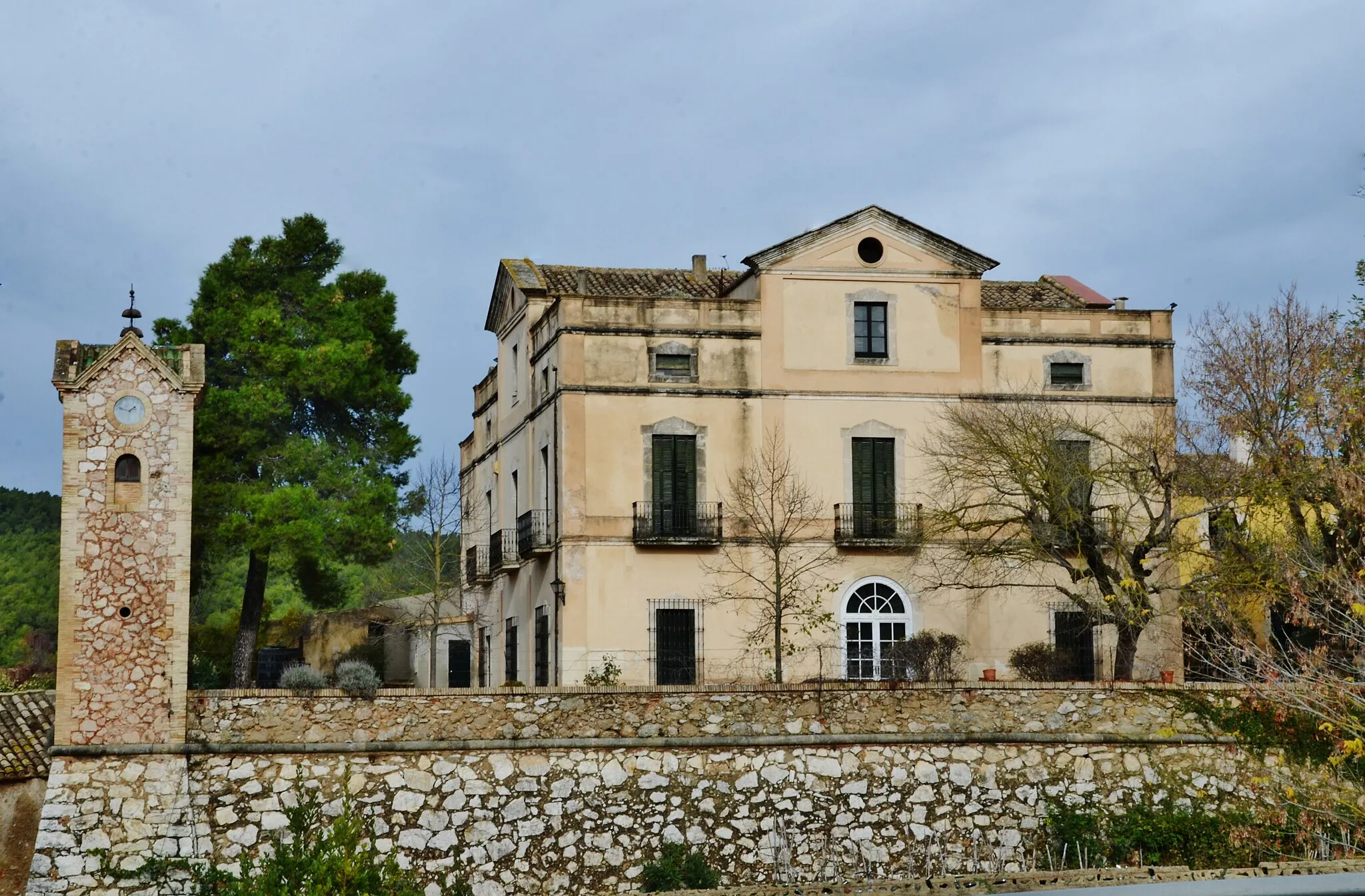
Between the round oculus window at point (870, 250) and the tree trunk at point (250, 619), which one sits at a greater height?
the round oculus window at point (870, 250)

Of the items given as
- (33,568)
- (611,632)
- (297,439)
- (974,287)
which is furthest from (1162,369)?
(33,568)

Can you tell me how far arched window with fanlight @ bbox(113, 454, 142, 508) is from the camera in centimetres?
1909

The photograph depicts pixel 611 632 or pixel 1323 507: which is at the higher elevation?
pixel 1323 507

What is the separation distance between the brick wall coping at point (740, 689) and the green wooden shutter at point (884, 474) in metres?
7.58

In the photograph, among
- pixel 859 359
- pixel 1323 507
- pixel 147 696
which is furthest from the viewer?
pixel 859 359

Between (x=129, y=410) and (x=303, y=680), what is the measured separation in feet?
13.2

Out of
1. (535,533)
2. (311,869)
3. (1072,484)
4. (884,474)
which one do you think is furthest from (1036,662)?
(311,869)

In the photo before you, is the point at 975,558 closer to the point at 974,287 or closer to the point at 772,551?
the point at 772,551

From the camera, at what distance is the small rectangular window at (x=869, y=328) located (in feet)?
94.4

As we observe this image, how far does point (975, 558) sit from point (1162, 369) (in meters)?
5.99

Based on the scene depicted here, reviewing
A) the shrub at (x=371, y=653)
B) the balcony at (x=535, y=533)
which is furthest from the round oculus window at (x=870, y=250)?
the shrub at (x=371, y=653)

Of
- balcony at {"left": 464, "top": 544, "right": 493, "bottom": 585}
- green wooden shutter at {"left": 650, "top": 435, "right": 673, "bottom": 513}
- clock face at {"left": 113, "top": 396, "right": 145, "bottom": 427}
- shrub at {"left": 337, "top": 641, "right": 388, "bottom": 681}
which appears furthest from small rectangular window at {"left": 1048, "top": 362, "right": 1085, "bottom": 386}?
shrub at {"left": 337, "top": 641, "right": 388, "bottom": 681}

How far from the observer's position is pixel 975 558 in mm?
26656

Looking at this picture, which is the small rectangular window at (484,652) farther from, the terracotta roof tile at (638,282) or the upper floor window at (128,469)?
the upper floor window at (128,469)
